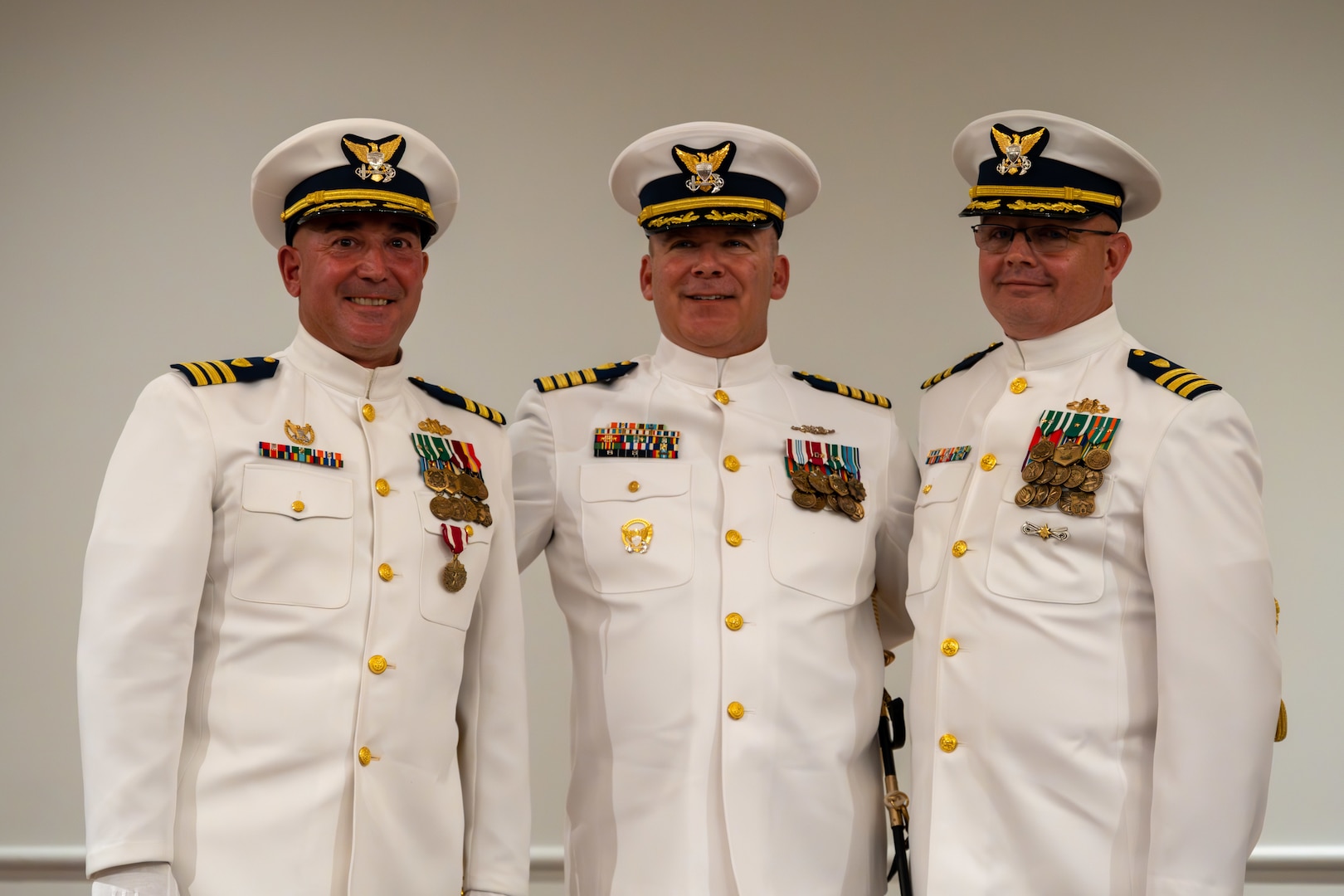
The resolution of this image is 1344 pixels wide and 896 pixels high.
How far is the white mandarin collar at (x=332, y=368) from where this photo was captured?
7.06 feet

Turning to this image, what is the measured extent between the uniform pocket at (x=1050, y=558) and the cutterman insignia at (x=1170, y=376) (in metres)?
0.19

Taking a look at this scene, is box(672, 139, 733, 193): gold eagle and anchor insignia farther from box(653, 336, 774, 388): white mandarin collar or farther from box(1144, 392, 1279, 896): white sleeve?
box(1144, 392, 1279, 896): white sleeve

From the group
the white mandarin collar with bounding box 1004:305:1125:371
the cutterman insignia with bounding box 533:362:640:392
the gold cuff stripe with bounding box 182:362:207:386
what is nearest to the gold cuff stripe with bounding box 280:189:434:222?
the gold cuff stripe with bounding box 182:362:207:386

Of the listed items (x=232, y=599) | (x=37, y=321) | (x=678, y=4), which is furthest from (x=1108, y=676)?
(x=37, y=321)

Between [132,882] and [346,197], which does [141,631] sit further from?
[346,197]

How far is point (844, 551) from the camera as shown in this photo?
244 cm

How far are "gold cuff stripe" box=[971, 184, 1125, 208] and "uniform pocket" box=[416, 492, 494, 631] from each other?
3.65 ft

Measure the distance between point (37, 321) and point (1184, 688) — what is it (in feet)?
10.6

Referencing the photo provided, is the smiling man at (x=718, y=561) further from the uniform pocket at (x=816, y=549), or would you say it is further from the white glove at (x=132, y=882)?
the white glove at (x=132, y=882)

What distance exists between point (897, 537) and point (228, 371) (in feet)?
4.29

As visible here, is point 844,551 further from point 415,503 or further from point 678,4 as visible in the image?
point 678,4

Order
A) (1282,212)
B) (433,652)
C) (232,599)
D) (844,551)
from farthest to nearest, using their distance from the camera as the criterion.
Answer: (1282,212) < (844,551) < (433,652) < (232,599)

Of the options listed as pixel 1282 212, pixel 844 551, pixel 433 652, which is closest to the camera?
pixel 433 652

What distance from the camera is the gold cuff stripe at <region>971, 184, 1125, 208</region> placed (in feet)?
7.56
